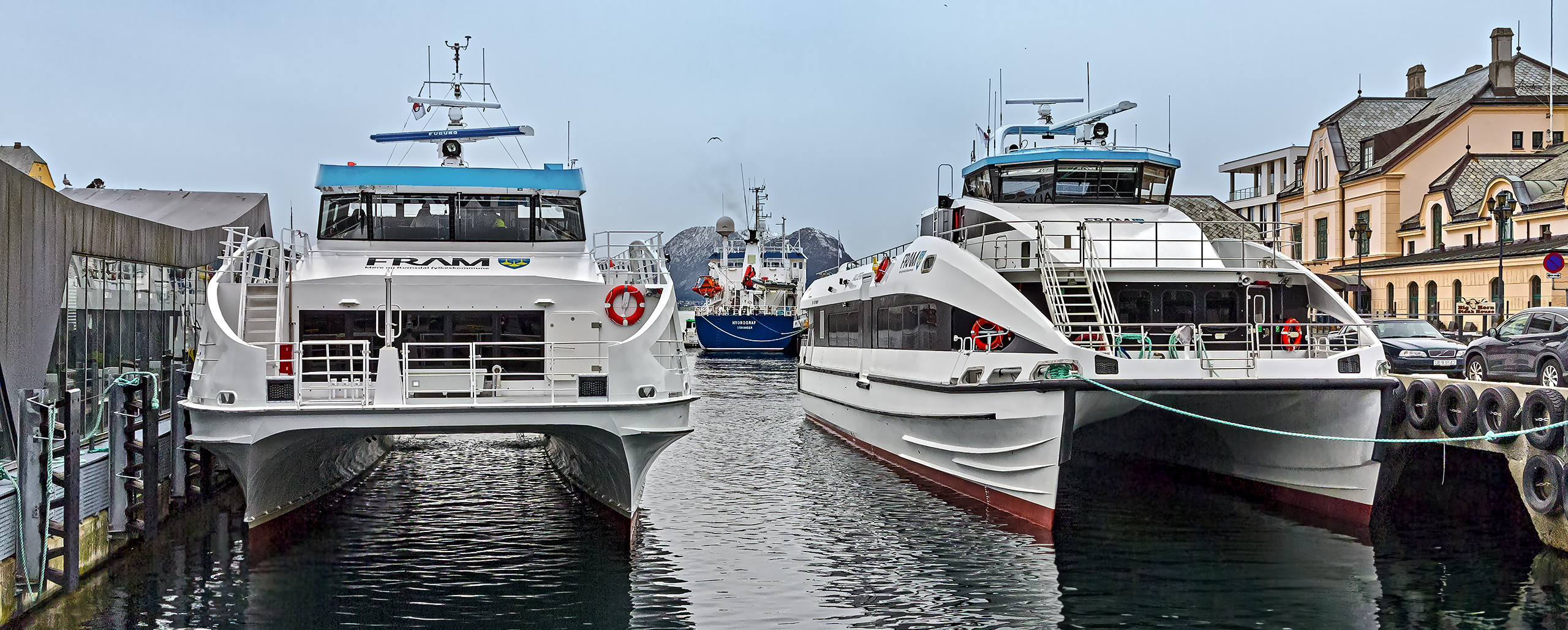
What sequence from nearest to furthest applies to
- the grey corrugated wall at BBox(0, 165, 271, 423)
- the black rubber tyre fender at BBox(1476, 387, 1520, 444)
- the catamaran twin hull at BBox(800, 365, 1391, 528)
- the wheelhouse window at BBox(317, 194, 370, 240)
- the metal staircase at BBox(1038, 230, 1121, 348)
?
the grey corrugated wall at BBox(0, 165, 271, 423) < the black rubber tyre fender at BBox(1476, 387, 1520, 444) < the catamaran twin hull at BBox(800, 365, 1391, 528) < the metal staircase at BBox(1038, 230, 1121, 348) < the wheelhouse window at BBox(317, 194, 370, 240)

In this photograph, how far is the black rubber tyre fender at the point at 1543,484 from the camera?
41.9 feet

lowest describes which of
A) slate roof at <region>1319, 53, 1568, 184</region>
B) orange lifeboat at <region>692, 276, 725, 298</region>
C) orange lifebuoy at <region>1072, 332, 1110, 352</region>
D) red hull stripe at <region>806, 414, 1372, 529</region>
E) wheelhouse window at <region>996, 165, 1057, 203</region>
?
red hull stripe at <region>806, 414, 1372, 529</region>

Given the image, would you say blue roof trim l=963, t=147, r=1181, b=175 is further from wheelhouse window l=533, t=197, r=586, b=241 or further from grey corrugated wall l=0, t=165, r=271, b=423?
grey corrugated wall l=0, t=165, r=271, b=423

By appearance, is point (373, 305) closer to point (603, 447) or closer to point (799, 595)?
point (603, 447)

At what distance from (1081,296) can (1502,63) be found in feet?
145

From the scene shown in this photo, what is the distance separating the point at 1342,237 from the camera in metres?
52.6

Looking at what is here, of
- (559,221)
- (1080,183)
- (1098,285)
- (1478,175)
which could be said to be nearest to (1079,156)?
(1080,183)

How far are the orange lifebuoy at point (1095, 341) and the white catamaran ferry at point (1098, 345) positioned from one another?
55mm

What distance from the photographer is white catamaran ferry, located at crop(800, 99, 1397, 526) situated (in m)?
14.4

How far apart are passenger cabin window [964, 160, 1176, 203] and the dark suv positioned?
5.54 meters

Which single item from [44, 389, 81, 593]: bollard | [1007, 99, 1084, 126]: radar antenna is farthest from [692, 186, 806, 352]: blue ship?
[44, 389, 81, 593]: bollard

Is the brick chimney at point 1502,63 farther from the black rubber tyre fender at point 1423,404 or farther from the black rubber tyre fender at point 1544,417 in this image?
the black rubber tyre fender at point 1544,417

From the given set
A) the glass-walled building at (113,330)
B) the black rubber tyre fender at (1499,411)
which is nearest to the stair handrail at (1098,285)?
the black rubber tyre fender at (1499,411)

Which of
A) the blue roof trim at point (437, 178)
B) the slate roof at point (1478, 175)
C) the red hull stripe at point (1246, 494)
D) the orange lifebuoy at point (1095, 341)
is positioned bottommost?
the red hull stripe at point (1246, 494)
